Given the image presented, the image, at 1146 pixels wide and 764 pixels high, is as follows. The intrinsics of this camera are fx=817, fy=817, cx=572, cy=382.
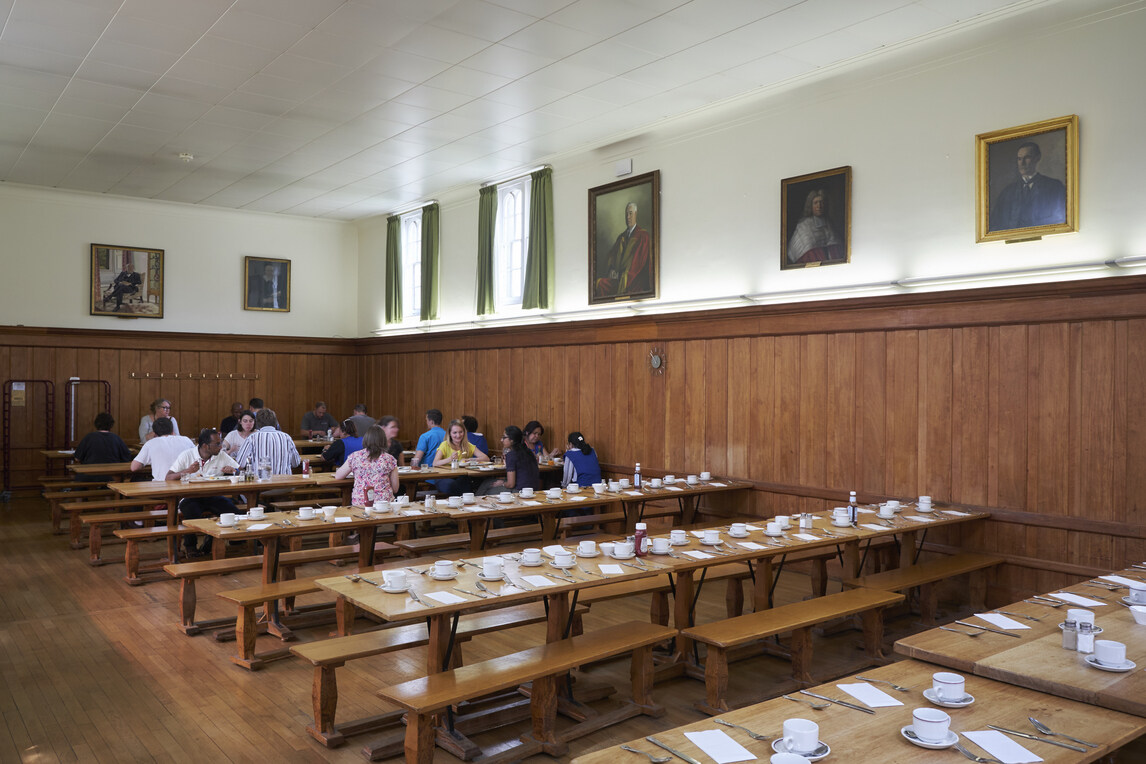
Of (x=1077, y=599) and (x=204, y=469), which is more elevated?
(x=204, y=469)

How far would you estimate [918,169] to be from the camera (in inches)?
307

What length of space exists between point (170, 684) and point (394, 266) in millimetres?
11004

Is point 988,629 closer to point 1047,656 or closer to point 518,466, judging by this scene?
point 1047,656

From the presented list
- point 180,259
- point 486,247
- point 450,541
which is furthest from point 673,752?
point 180,259

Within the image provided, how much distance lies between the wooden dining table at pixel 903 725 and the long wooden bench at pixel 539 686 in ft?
4.24

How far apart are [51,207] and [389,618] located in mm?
13451

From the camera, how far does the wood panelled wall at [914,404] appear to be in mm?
6465

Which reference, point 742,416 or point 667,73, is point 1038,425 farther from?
point 667,73

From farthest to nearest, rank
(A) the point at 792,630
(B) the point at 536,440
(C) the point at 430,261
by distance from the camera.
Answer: (C) the point at 430,261 < (B) the point at 536,440 < (A) the point at 792,630

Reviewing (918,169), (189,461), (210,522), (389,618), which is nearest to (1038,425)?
(918,169)

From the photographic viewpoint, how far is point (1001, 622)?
3.72 meters

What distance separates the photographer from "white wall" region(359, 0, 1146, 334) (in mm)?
6555

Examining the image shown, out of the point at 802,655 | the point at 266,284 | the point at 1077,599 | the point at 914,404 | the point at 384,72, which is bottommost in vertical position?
the point at 802,655

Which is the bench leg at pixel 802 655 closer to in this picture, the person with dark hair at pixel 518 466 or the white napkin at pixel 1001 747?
the white napkin at pixel 1001 747
